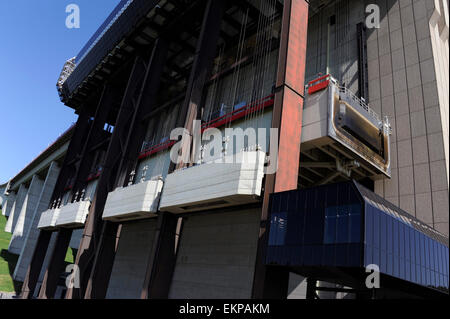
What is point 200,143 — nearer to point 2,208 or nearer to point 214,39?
point 214,39

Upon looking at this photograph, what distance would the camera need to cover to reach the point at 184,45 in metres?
42.4

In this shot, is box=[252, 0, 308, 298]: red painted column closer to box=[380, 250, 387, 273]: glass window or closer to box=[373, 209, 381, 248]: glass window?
box=[380, 250, 387, 273]: glass window

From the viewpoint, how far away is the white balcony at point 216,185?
19.8 metres

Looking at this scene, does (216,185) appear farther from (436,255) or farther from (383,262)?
(436,255)

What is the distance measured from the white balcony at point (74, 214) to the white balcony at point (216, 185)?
1584 cm

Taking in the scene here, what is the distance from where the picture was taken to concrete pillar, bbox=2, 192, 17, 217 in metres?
98.5

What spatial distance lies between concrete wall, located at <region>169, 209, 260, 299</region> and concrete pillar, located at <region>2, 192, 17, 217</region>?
87619mm

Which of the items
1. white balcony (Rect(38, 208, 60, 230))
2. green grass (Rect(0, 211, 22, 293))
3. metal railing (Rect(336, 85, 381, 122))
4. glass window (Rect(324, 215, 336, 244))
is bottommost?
green grass (Rect(0, 211, 22, 293))

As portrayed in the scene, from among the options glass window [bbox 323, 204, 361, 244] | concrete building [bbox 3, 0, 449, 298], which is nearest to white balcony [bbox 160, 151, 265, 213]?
concrete building [bbox 3, 0, 449, 298]

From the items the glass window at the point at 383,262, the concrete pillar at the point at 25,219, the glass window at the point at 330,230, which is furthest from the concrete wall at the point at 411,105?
the concrete pillar at the point at 25,219

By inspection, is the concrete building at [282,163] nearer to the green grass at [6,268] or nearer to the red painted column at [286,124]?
the red painted column at [286,124]

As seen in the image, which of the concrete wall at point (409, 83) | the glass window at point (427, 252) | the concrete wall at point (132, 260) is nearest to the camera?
the glass window at point (427, 252)

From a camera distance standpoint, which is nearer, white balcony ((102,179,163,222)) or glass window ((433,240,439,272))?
glass window ((433,240,439,272))

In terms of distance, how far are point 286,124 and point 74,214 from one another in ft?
90.4
